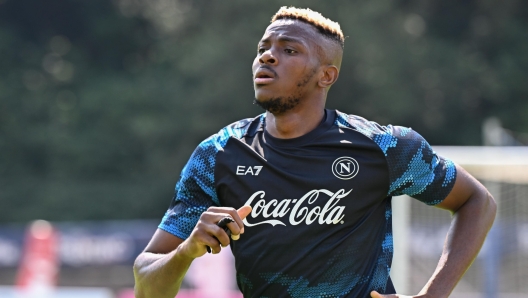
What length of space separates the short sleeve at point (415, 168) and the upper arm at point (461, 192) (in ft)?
0.08

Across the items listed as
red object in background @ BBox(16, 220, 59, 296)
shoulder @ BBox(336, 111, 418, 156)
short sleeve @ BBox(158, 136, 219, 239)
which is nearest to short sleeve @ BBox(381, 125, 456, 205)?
shoulder @ BBox(336, 111, 418, 156)

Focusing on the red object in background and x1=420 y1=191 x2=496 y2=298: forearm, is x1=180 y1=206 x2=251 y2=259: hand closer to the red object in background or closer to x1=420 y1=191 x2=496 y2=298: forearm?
x1=420 y1=191 x2=496 y2=298: forearm

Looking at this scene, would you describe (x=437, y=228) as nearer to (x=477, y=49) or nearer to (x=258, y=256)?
(x=258, y=256)

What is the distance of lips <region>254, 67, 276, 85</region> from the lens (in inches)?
142

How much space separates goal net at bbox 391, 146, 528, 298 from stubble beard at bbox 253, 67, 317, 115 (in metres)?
4.57

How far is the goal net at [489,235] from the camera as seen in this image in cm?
818

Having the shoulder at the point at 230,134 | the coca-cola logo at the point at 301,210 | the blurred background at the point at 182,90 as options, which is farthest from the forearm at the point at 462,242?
the blurred background at the point at 182,90

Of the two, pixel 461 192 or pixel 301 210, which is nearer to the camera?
pixel 301 210

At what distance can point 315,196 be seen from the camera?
11.6 feet

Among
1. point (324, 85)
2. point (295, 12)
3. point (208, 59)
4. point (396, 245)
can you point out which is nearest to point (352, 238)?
point (324, 85)

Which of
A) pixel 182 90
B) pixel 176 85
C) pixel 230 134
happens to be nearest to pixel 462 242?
pixel 230 134

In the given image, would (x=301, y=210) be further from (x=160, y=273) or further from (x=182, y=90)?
(x=182, y=90)

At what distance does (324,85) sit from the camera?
376 centimetres

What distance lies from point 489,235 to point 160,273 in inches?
229
